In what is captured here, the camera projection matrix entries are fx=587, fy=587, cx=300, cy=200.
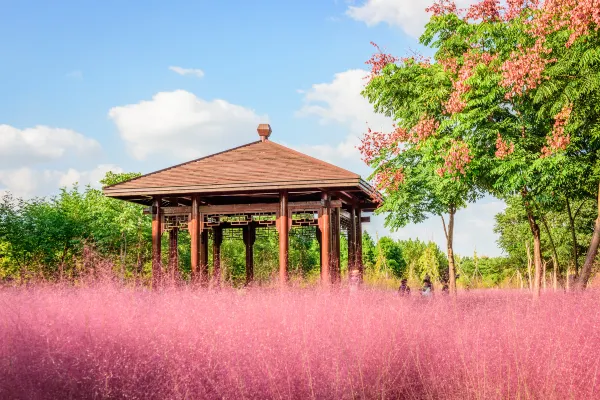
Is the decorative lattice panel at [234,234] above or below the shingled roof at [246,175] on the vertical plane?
below

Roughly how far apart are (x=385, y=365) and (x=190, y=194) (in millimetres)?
9484

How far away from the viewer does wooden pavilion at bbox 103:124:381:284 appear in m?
13.0

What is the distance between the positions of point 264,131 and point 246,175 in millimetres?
2754

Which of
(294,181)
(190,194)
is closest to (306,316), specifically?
(294,181)

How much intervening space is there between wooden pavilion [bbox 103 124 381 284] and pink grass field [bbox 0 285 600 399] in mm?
5453

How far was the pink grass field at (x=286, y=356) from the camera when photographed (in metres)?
4.82

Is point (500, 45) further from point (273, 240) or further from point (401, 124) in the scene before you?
point (273, 240)

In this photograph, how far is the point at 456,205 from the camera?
575 inches

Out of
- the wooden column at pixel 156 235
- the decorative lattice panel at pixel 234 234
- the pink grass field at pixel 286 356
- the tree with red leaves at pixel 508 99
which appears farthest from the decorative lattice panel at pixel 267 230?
the pink grass field at pixel 286 356

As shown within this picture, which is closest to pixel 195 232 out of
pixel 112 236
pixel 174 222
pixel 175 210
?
pixel 175 210

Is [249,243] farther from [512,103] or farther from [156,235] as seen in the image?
[512,103]

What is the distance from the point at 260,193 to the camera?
14.2 m

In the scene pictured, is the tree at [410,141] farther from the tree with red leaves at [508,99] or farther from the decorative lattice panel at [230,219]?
the decorative lattice panel at [230,219]

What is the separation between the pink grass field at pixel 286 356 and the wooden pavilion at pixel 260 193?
5.45m
